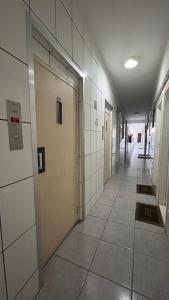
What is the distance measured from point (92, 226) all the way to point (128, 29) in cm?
279

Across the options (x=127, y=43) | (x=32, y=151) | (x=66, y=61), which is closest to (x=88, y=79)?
(x=66, y=61)

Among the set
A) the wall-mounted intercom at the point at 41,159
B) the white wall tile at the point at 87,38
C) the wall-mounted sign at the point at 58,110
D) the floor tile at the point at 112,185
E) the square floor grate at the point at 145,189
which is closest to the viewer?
the wall-mounted intercom at the point at 41,159

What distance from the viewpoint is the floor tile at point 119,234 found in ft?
5.52

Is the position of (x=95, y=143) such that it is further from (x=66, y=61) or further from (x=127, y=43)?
(x=127, y=43)

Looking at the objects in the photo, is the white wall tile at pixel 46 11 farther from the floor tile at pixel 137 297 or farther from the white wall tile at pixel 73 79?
the floor tile at pixel 137 297

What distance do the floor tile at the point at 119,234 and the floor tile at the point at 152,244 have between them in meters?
0.08

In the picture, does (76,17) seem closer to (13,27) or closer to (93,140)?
(13,27)

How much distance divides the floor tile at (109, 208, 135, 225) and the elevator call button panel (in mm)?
1906

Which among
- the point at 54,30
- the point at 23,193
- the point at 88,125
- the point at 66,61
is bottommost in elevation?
the point at 23,193

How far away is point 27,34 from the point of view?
0.90 m

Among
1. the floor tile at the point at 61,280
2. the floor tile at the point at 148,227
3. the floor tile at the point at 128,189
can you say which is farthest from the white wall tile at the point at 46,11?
the floor tile at the point at 128,189

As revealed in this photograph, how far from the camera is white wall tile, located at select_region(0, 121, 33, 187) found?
771 mm

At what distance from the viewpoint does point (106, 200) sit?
2754 millimetres

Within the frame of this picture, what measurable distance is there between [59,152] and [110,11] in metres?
1.76
